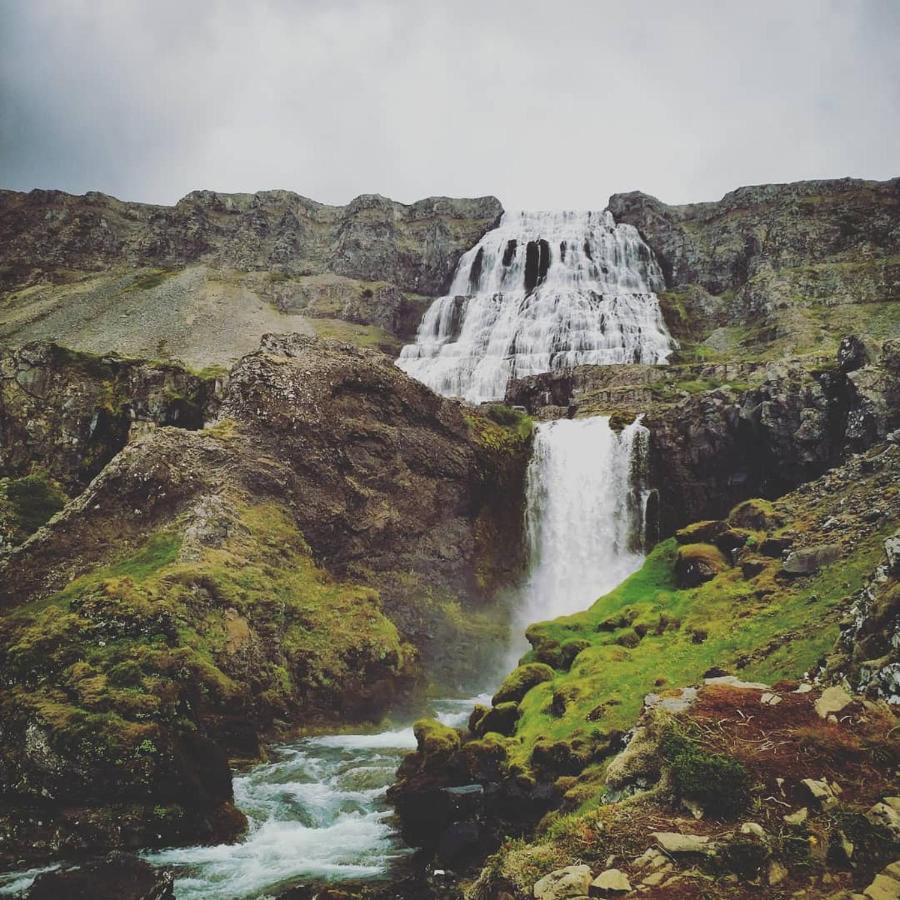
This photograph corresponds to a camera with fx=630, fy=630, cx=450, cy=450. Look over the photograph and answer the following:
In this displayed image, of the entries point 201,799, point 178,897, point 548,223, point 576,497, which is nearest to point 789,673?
point 178,897

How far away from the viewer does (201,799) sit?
16.5 metres

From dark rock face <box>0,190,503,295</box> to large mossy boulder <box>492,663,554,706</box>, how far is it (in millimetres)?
96875

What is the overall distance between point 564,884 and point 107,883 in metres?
9.27

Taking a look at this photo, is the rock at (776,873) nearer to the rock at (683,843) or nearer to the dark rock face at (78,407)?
→ the rock at (683,843)

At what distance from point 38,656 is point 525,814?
1497 centimetres

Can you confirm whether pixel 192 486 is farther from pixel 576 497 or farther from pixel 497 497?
pixel 576 497

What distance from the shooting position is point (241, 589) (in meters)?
26.0

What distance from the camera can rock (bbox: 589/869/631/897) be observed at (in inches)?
285

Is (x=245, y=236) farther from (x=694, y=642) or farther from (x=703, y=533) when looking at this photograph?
(x=694, y=642)

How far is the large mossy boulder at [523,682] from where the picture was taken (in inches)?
859

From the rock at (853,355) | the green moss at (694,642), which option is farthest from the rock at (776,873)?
the rock at (853,355)

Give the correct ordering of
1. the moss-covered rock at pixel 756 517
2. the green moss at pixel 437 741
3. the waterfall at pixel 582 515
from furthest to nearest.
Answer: the waterfall at pixel 582 515, the moss-covered rock at pixel 756 517, the green moss at pixel 437 741

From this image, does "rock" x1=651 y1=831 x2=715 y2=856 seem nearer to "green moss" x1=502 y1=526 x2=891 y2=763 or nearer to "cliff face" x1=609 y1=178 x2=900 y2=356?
"green moss" x1=502 y1=526 x2=891 y2=763

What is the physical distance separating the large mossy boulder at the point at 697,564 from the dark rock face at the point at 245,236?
93.8 m
